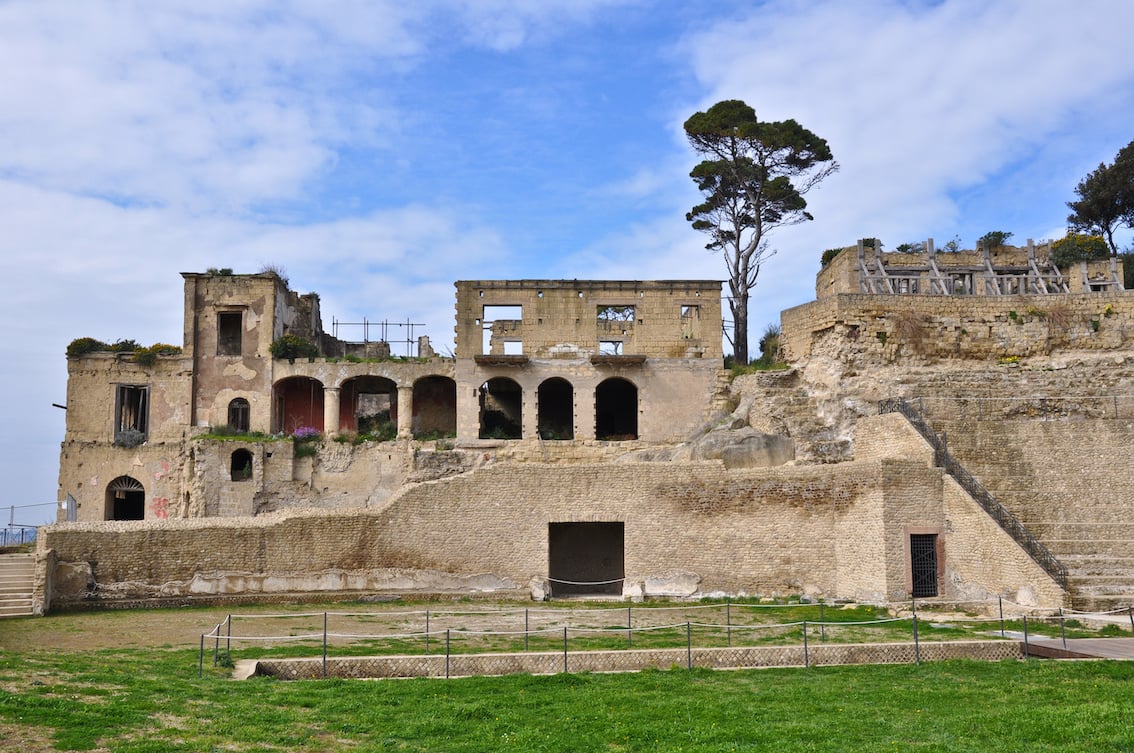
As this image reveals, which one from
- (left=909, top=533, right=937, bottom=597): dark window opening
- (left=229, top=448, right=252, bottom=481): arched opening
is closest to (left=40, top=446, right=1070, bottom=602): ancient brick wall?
(left=909, top=533, right=937, bottom=597): dark window opening

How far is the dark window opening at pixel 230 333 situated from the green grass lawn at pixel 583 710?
2326cm

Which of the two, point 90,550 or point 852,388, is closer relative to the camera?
point 90,550

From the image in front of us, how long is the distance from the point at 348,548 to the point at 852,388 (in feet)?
51.4

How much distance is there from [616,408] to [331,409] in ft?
38.1

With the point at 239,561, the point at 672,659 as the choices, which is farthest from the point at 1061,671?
the point at 239,561

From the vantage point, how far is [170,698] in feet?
39.9

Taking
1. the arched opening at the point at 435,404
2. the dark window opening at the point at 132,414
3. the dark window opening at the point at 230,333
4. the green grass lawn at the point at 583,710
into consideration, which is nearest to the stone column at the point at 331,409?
the arched opening at the point at 435,404

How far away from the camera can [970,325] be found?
103ft

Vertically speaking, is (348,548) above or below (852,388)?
below

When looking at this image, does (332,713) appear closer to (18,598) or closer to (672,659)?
(672,659)

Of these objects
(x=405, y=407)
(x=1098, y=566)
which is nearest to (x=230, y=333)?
(x=405, y=407)

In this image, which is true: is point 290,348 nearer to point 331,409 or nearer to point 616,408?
point 331,409

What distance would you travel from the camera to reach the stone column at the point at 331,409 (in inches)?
1411

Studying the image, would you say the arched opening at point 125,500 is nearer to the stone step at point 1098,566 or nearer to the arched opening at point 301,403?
the arched opening at point 301,403
